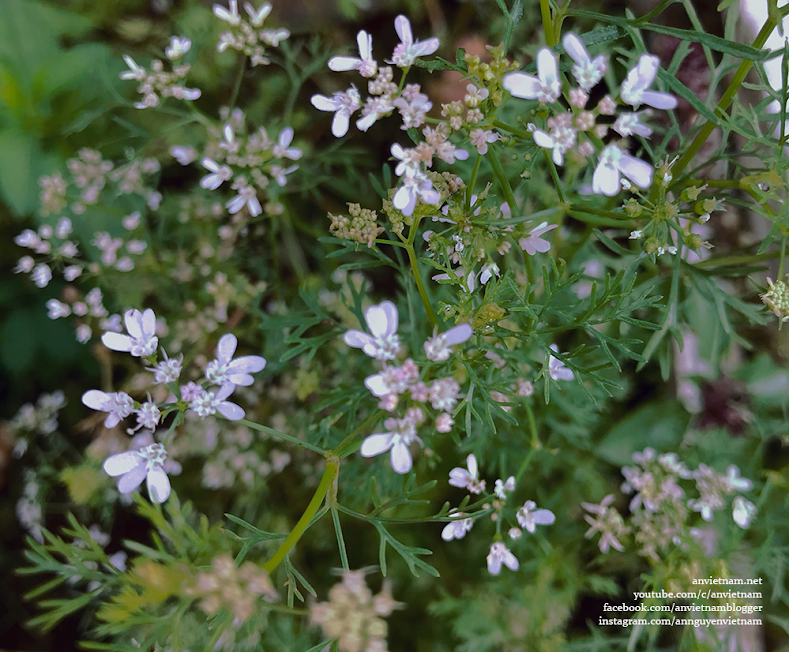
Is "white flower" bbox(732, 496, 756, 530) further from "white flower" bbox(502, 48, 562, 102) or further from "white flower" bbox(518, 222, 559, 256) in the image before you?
"white flower" bbox(502, 48, 562, 102)

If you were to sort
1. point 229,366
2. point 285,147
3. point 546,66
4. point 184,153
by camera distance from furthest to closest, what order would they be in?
1. point 184,153
2. point 285,147
3. point 229,366
4. point 546,66

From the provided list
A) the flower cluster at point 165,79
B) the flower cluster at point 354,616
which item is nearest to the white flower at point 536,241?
the flower cluster at point 354,616

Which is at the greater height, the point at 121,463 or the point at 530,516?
the point at 121,463

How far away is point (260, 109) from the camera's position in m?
2.74

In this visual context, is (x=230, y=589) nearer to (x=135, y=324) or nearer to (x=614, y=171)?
(x=135, y=324)

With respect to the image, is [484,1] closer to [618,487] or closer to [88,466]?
[618,487]

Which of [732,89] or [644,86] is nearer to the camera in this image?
[644,86]

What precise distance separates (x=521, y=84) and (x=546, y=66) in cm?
6

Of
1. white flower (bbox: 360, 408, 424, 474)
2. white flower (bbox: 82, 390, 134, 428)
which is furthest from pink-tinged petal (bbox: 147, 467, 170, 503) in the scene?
white flower (bbox: 360, 408, 424, 474)

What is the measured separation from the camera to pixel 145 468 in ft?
4.18

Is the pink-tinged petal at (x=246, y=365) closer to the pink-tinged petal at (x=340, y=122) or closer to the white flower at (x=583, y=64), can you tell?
the pink-tinged petal at (x=340, y=122)

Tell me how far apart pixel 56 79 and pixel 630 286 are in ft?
8.82

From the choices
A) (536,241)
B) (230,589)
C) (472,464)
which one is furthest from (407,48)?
(230,589)

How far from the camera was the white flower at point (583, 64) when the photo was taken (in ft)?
3.39
